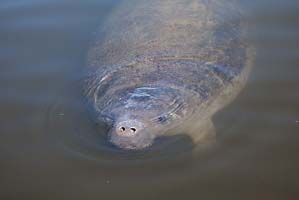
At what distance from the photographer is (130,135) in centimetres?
432

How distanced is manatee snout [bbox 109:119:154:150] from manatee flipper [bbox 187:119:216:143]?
0.40 meters

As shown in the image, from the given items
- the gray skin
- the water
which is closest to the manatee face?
the gray skin

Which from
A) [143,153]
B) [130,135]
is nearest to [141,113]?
[130,135]

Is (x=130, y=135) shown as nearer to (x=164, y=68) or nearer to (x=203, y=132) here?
(x=203, y=132)

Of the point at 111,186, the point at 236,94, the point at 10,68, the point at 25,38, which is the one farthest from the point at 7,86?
the point at 236,94

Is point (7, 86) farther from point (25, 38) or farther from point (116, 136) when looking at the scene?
point (116, 136)

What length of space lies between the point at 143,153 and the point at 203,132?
59cm

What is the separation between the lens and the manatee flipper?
14.4 feet

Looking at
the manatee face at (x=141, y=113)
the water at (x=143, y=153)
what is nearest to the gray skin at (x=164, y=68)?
the manatee face at (x=141, y=113)

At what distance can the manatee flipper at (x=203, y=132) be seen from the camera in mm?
→ 4404

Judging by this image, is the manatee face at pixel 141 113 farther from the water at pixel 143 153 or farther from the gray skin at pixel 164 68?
the water at pixel 143 153

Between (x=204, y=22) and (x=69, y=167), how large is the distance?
2462 millimetres

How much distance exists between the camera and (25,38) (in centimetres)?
629

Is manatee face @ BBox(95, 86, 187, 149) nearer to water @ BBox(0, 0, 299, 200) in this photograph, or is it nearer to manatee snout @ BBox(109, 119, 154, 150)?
manatee snout @ BBox(109, 119, 154, 150)
